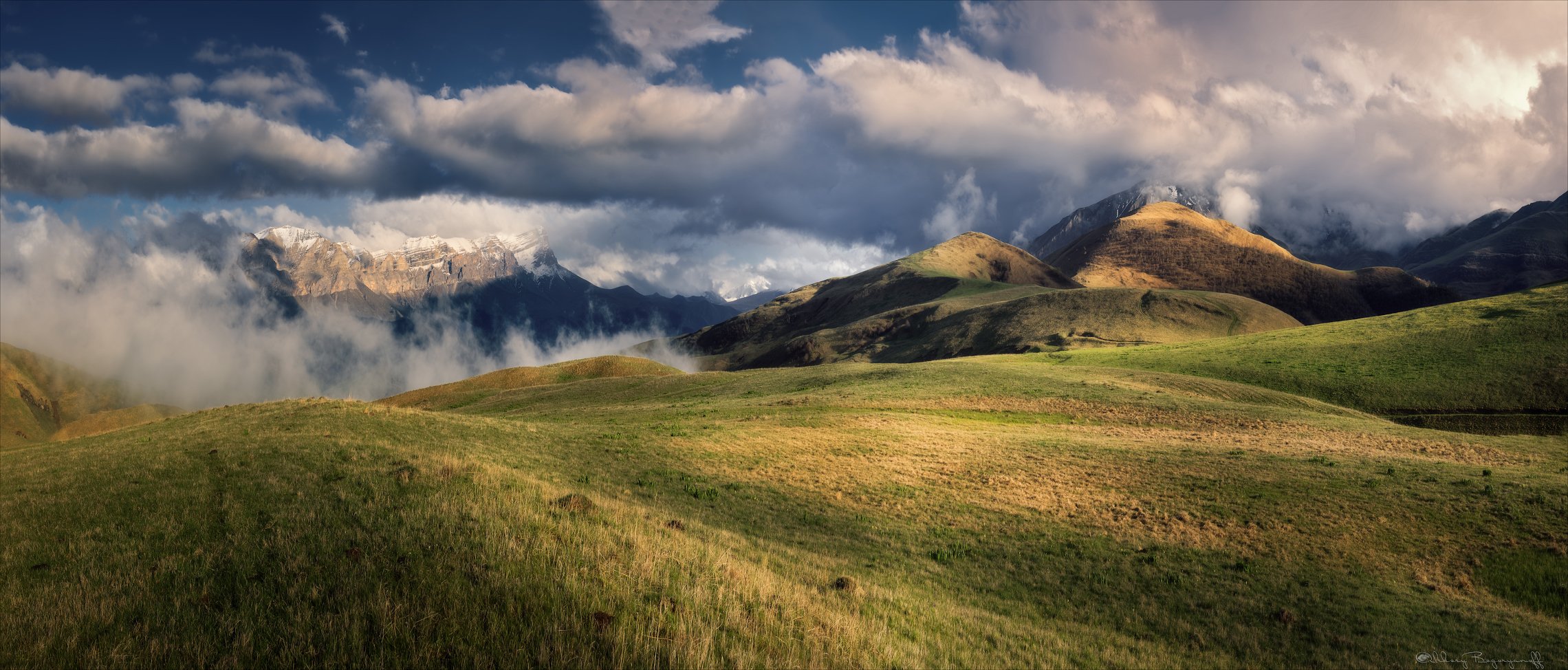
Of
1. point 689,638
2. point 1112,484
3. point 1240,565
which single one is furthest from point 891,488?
point 689,638

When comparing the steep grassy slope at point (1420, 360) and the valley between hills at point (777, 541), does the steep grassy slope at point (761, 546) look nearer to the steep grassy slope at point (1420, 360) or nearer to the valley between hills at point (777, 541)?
the valley between hills at point (777, 541)

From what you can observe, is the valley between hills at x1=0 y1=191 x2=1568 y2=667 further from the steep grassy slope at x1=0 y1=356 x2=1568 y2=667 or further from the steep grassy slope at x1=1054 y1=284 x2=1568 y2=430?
the steep grassy slope at x1=1054 y1=284 x2=1568 y2=430

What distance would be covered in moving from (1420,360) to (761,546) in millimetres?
81196

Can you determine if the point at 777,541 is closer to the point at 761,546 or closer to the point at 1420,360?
the point at 761,546

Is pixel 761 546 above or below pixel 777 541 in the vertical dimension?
above

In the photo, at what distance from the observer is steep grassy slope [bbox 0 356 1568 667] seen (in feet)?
29.2

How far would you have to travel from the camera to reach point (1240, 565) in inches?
731

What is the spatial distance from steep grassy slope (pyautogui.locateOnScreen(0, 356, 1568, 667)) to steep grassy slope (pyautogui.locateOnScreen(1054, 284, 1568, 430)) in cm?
2620

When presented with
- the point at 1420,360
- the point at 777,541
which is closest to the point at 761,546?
the point at 777,541

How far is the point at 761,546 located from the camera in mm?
17312

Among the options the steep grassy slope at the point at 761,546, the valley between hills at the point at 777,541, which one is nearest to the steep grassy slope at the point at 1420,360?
the valley between hills at the point at 777,541

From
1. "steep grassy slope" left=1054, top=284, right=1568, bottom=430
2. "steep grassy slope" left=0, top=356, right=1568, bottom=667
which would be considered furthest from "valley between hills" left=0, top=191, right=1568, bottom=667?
"steep grassy slope" left=1054, top=284, right=1568, bottom=430

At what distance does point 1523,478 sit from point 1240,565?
16.1 m

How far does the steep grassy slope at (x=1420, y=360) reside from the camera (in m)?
56.8
